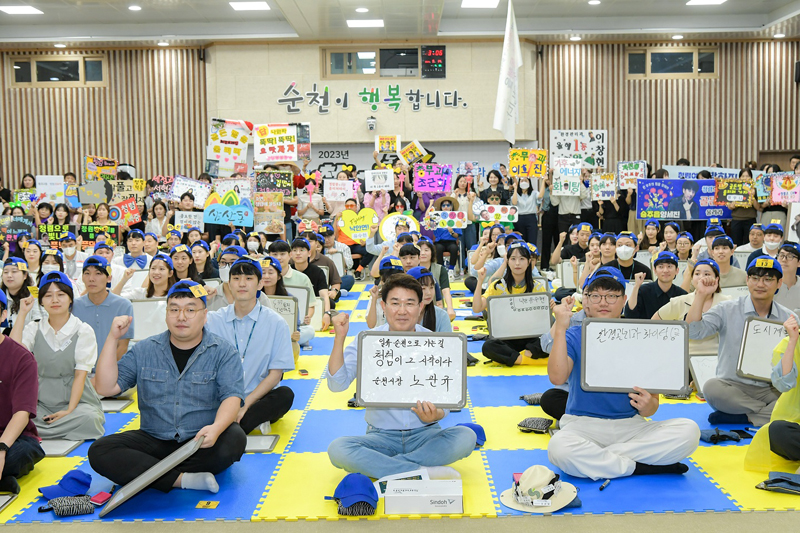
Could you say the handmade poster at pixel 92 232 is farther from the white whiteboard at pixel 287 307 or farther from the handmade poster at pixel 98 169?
the white whiteboard at pixel 287 307

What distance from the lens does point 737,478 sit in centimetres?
441

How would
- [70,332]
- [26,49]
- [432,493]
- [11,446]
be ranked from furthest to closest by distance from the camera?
[26,49]
[70,332]
[11,446]
[432,493]

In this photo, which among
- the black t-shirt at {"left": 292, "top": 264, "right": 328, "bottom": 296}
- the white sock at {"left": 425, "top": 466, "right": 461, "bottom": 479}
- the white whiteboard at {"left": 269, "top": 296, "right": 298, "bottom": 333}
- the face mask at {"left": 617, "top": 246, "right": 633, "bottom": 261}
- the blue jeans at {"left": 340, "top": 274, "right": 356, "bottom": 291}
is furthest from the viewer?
the blue jeans at {"left": 340, "top": 274, "right": 356, "bottom": 291}

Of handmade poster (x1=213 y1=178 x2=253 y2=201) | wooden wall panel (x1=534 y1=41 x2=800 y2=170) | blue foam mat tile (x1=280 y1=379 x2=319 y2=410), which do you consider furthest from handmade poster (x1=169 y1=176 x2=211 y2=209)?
wooden wall panel (x1=534 y1=41 x2=800 y2=170)

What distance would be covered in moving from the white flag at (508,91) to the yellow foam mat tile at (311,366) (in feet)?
14.6

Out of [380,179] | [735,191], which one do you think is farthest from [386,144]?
[735,191]

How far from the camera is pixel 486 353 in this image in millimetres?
7566

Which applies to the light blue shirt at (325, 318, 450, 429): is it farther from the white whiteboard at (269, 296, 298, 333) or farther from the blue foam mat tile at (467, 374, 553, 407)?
the white whiteboard at (269, 296, 298, 333)

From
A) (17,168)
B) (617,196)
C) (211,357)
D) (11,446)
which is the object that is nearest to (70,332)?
(11,446)

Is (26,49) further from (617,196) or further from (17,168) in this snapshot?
(617,196)

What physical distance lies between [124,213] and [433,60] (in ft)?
31.5

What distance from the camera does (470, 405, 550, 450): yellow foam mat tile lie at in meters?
5.11

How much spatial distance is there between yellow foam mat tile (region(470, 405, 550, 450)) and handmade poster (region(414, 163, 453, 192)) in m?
9.38

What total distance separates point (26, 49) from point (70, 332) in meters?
17.3
